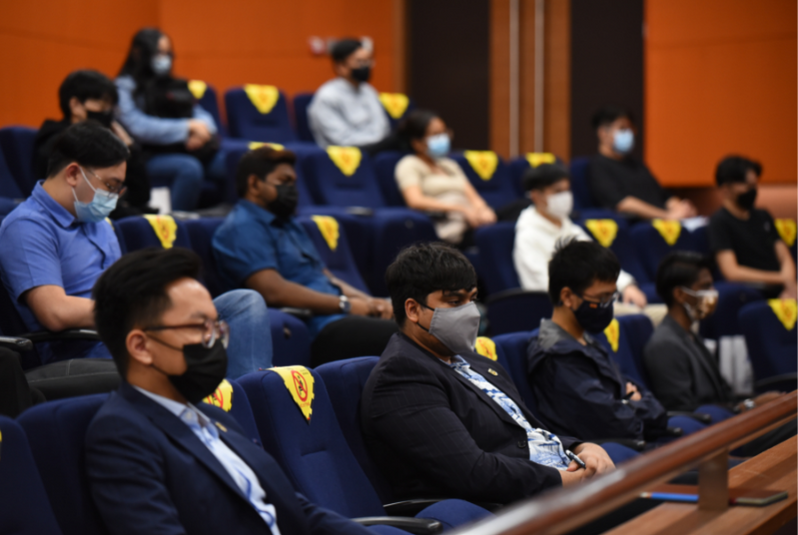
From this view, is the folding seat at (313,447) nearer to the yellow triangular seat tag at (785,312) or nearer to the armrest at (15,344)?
the armrest at (15,344)

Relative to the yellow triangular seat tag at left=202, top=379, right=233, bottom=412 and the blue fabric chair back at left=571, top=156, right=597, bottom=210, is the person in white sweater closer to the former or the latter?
the blue fabric chair back at left=571, top=156, right=597, bottom=210

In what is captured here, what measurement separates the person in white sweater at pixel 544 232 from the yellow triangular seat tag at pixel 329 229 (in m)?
0.81

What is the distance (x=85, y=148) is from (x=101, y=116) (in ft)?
2.86

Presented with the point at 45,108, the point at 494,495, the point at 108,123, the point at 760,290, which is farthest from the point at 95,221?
the point at 760,290

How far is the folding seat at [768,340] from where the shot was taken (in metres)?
3.65

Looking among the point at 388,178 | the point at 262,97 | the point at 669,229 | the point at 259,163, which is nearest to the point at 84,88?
the point at 259,163

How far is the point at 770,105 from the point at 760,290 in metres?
1.85

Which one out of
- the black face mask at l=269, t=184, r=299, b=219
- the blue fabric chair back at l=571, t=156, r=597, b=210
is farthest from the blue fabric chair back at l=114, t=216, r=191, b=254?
the blue fabric chair back at l=571, t=156, r=597, b=210

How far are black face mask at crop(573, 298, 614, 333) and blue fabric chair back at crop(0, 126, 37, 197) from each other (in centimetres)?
200

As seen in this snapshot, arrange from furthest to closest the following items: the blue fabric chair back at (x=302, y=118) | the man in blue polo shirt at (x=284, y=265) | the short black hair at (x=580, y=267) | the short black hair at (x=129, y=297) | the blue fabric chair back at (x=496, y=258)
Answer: the blue fabric chair back at (x=302, y=118)
the blue fabric chair back at (x=496, y=258)
the man in blue polo shirt at (x=284, y=265)
the short black hair at (x=580, y=267)
the short black hair at (x=129, y=297)

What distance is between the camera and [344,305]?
3010 mm

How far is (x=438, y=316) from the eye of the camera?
6.48ft

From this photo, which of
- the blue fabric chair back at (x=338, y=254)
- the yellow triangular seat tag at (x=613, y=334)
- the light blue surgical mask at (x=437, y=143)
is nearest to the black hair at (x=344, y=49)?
the light blue surgical mask at (x=437, y=143)

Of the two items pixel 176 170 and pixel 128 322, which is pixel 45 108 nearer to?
pixel 176 170
